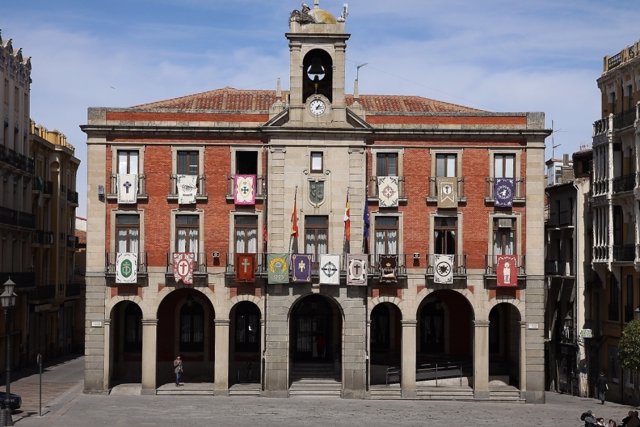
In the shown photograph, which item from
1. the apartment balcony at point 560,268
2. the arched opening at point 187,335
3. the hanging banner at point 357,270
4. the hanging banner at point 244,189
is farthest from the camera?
the apartment balcony at point 560,268

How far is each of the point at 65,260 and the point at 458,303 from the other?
128 feet

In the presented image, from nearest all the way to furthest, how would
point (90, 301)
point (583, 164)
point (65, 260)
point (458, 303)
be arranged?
point (90, 301), point (458, 303), point (583, 164), point (65, 260)

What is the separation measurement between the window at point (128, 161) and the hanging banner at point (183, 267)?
543 centimetres

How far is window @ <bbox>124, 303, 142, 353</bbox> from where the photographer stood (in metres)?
63.3

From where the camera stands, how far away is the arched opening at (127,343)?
62344 millimetres

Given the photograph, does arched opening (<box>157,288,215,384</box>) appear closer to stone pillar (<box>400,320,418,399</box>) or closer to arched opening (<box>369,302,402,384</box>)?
arched opening (<box>369,302,402,384</box>)

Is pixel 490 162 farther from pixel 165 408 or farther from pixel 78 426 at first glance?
pixel 78 426

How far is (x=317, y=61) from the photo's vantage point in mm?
60875

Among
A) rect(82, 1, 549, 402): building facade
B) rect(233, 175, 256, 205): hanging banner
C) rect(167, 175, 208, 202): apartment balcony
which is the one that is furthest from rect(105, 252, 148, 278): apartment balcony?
rect(233, 175, 256, 205): hanging banner

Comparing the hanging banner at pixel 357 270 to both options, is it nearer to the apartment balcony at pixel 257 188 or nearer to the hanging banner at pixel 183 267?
the apartment balcony at pixel 257 188

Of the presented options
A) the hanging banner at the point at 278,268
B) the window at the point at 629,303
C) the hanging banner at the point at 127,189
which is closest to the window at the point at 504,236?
the window at the point at 629,303

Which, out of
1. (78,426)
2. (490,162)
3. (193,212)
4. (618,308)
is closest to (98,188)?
(193,212)

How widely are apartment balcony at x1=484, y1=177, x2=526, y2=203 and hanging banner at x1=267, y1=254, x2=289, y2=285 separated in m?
11.5

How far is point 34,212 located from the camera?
8150 cm
